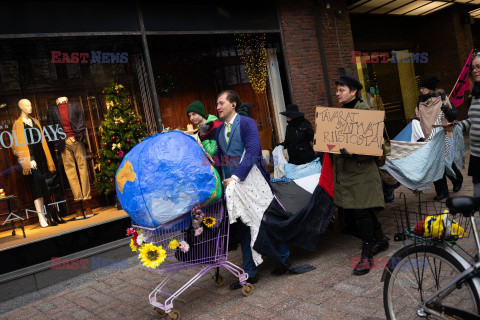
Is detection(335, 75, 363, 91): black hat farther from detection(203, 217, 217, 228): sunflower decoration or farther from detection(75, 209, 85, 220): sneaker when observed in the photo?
detection(75, 209, 85, 220): sneaker

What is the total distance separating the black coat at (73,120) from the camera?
6910 millimetres

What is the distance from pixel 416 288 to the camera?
2.86m

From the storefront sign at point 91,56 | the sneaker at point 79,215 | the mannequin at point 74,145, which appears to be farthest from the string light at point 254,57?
the sneaker at point 79,215

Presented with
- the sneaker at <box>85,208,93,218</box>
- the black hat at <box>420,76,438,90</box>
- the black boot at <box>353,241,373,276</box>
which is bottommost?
the black boot at <box>353,241,373,276</box>

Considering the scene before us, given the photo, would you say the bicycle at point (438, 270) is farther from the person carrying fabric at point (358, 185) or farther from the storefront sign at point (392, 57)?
the storefront sign at point (392, 57)

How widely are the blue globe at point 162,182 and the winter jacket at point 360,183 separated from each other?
1.55 meters

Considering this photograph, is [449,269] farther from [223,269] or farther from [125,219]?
[125,219]

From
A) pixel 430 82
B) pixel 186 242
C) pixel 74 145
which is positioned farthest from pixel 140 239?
pixel 430 82

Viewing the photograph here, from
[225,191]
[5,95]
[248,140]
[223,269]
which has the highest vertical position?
[5,95]

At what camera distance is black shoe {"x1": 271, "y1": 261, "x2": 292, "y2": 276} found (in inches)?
177

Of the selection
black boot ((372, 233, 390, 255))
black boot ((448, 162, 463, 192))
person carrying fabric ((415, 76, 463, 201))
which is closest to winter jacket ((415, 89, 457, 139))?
person carrying fabric ((415, 76, 463, 201))

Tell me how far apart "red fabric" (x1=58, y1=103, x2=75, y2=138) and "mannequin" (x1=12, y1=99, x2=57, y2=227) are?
455mm

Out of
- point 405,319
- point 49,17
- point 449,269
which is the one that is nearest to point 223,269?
point 405,319

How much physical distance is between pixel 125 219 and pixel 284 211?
10.3 feet
